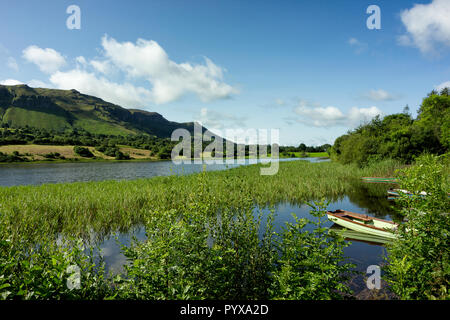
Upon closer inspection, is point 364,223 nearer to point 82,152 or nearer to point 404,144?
point 404,144

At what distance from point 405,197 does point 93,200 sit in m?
17.2

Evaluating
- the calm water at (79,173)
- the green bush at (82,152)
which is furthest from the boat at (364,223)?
the green bush at (82,152)

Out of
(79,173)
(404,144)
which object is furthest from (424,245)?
(79,173)

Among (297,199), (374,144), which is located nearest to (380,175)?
(374,144)

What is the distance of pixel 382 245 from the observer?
11.7 meters

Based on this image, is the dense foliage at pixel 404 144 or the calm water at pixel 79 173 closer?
the calm water at pixel 79 173

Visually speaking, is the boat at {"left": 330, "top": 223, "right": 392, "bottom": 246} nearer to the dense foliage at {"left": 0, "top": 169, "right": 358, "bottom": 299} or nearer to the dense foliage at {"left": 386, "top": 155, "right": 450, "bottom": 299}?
the dense foliage at {"left": 386, "top": 155, "right": 450, "bottom": 299}

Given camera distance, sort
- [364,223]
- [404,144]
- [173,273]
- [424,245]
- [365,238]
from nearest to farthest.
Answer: [173,273]
[424,245]
[365,238]
[364,223]
[404,144]

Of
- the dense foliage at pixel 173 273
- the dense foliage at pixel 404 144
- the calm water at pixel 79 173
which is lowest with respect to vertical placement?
the calm water at pixel 79 173

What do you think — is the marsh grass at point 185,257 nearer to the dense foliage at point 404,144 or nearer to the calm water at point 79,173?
the calm water at point 79,173

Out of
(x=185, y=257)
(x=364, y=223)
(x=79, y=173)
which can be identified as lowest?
(x=364, y=223)

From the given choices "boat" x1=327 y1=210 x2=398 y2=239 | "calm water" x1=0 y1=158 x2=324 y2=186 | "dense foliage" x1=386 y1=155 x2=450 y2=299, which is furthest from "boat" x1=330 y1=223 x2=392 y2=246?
Answer: "calm water" x1=0 y1=158 x2=324 y2=186
